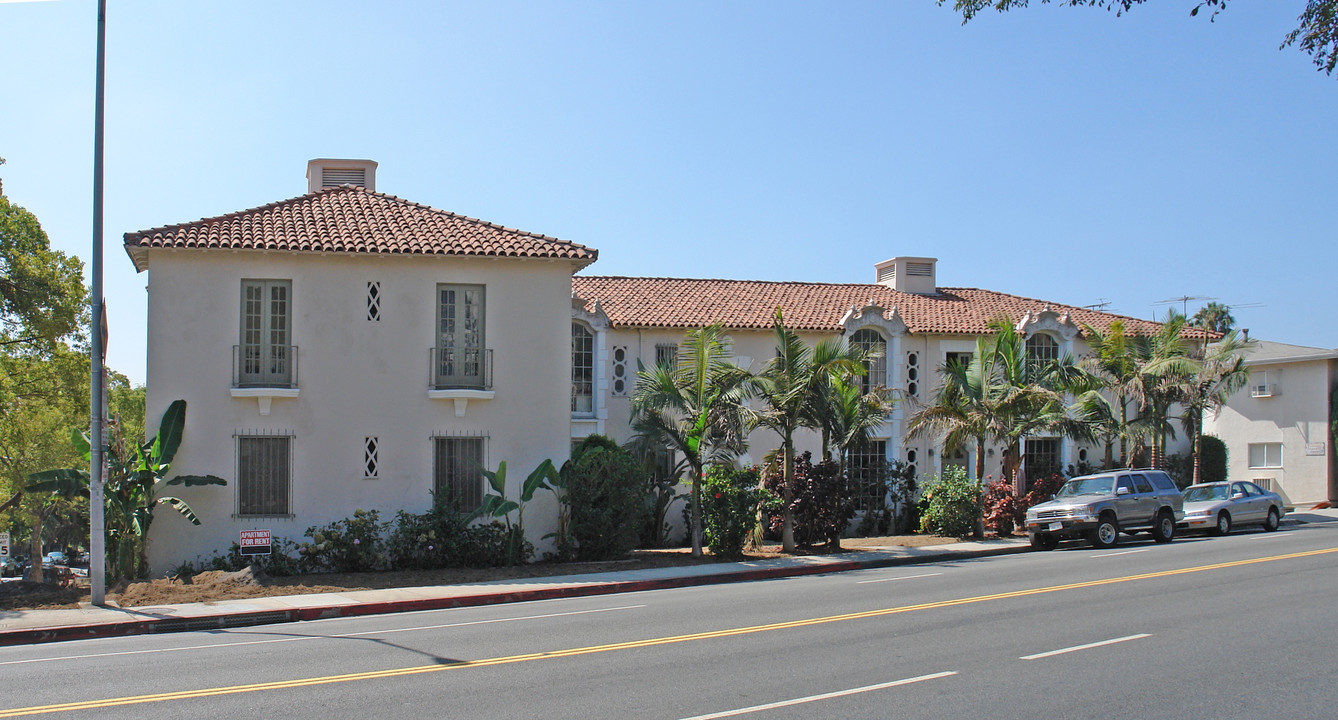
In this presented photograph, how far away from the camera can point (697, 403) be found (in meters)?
20.6

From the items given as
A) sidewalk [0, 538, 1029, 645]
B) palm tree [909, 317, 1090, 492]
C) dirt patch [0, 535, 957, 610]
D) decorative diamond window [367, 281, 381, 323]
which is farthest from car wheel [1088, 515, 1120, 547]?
decorative diamond window [367, 281, 381, 323]

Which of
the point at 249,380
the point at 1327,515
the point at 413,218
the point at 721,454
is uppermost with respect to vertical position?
the point at 413,218

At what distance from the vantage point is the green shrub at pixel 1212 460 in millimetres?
33062

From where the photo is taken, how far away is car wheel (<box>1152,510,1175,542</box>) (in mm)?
23078

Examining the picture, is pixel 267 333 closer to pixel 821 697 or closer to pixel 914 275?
pixel 821 697

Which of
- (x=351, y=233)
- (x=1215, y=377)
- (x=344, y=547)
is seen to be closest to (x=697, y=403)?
(x=344, y=547)

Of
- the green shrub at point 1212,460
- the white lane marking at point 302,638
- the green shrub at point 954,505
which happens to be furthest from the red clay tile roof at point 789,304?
the white lane marking at point 302,638

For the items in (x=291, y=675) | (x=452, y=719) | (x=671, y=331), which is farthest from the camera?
(x=671, y=331)

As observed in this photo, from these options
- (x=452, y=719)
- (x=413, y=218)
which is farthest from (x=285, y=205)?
(x=452, y=719)

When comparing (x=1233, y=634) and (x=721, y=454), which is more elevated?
(x=721, y=454)

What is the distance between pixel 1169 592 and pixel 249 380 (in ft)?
51.6

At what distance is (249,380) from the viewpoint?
62.3 ft

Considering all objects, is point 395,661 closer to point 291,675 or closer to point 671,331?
point 291,675

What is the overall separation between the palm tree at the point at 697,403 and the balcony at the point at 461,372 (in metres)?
→ 3.08
